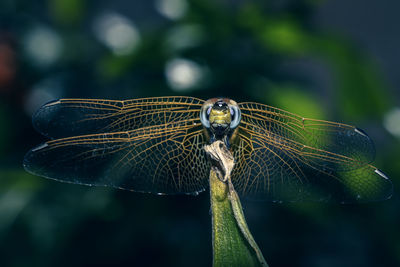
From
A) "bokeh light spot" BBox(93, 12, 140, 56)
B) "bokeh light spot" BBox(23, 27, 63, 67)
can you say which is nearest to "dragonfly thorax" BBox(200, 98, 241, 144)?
"bokeh light spot" BBox(93, 12, 140, 56)

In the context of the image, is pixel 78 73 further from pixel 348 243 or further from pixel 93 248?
pixel 348 243

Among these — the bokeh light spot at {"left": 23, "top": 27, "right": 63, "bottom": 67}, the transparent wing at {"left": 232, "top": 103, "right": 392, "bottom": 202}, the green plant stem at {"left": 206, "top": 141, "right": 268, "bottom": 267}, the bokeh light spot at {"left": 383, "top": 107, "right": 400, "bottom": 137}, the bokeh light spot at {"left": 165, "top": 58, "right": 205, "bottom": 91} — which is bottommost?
the green plant stem at {"left": 206, "top": 141, "right": 268, "bottom": 267}

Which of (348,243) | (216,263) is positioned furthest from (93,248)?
(216,263)

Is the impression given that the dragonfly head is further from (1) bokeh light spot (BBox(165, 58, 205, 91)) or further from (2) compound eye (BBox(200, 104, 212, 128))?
(1) bokeh light spot (BBox(165, 58, 205, 91))

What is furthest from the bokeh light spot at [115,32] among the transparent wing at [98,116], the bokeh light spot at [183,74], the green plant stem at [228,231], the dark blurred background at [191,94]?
the green plant stem at [228,231]

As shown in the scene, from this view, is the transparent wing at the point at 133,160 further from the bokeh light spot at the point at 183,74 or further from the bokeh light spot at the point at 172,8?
the bokeh light spot at the point at 172,8

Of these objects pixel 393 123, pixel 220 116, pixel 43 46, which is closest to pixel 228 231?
pixel 220 116

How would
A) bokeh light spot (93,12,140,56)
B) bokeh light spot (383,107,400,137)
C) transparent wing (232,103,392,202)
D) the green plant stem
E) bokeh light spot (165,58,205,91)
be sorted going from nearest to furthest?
1. the green plant stem
2. transparent wing (232,103,392,202)
3. bokeh light spot (165,58,205,91)
4. bokeh light spot (383,107,400,137)
5. bokeh light spot (93,12,140,56)
